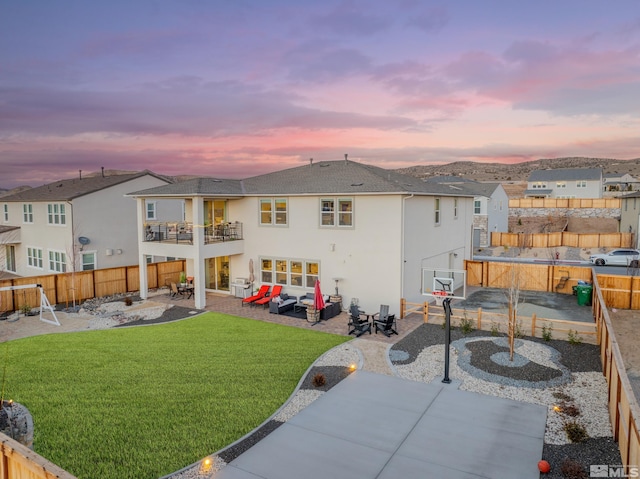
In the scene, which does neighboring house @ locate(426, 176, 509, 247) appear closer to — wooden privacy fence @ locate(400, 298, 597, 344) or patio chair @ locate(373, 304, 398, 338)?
wooden privacy fence @ locate(400, 298, 597, 344)

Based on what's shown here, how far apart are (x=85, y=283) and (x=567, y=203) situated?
193 feet

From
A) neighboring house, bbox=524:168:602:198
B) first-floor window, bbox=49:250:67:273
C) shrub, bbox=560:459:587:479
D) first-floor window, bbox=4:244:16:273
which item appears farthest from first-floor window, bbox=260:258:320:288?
neighboring house, bbox=524:168:602:198

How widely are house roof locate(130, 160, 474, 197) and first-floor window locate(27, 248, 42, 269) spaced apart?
1100cm

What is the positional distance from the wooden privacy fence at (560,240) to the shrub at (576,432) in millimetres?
39350

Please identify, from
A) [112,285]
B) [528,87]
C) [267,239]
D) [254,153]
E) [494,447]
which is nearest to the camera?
[494,447]

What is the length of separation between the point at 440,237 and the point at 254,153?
18553 millimetres

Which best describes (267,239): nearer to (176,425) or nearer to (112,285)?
(112,285)

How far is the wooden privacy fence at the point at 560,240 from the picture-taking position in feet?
143

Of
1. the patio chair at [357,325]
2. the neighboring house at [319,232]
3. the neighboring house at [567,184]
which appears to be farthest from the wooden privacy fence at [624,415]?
the neighboring house at [567,184]

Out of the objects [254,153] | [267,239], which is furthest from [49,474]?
[254,153]

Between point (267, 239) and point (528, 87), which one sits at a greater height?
point (528, 87)

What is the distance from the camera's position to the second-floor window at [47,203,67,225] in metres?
25.5

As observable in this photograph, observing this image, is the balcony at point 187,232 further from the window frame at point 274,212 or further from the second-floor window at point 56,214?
the second-floor window at point 56,214

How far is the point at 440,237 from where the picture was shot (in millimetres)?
22875
